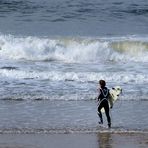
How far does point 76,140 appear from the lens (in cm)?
1288

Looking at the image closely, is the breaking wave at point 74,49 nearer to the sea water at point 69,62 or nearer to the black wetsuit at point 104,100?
the sea water at point 69,62

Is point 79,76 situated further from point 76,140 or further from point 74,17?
point 74,17

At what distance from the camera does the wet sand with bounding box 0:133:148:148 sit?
1233cm

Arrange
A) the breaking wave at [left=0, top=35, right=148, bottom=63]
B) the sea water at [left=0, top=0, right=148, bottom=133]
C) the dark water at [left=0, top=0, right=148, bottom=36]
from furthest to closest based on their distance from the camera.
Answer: the dark water at [left=0, top=0, right=148, bottom=36]
the breaking wave at [left=0, top=35, right=148, bottom=63]
the sea water at [left=0, top=0, right=148, bottom=133]

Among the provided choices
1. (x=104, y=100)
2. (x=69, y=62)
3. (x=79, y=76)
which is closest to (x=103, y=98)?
(x=104, y=100)

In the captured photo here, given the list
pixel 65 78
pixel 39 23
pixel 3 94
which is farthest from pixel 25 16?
pixel 3 94

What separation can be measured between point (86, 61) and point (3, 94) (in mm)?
7854

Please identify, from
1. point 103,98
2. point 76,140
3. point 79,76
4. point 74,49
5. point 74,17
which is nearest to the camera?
point 76,140

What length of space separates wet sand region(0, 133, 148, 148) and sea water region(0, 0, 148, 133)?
576 mm

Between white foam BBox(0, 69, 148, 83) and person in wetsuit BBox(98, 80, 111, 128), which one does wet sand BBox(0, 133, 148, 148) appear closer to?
person in wetsuit BBox(98, 80, 111, 128)

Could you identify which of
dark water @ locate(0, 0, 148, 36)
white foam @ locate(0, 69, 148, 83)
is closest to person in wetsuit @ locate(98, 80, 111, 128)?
white foam @ locate(0, 69, 148, 83)

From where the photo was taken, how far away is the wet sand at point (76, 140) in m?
12.3

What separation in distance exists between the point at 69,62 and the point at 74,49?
2764 mm

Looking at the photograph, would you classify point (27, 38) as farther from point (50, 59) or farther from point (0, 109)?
point (0, 109)
